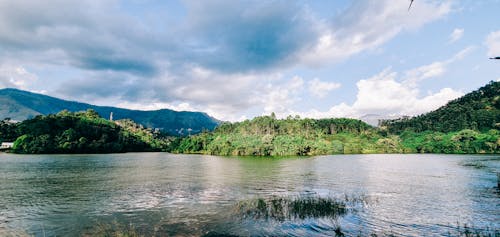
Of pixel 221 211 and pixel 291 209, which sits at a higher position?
pixel 291 209

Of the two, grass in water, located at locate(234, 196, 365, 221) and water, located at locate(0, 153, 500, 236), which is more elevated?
grass in water, located at locate(234, 196, 365, 221)

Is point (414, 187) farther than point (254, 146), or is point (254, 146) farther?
point (254, 146)

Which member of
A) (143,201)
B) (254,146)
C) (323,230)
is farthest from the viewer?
(254,146)

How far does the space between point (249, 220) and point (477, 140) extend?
8467 inches

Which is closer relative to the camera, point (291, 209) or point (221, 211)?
point (291, 209)

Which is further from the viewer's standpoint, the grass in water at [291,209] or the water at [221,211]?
the grass in water at [291,209]

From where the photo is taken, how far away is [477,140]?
185375mm

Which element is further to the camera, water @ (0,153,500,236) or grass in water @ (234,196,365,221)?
grass in water @ (234,196,365,221)

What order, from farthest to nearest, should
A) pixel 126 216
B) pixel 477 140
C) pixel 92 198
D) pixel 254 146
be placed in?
pixel 477 140 < pixel 254 146 < pixel 92 198 < pixel 126 216

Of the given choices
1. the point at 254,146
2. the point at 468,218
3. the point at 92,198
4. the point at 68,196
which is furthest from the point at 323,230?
the point at 254,146

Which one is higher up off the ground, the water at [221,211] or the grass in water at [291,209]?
the grass in water at [291,209]

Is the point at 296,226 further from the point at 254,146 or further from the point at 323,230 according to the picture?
the point at 254,146

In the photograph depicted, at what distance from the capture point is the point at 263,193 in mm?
40844

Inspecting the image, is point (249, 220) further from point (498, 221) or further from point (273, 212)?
point (498, 221)
